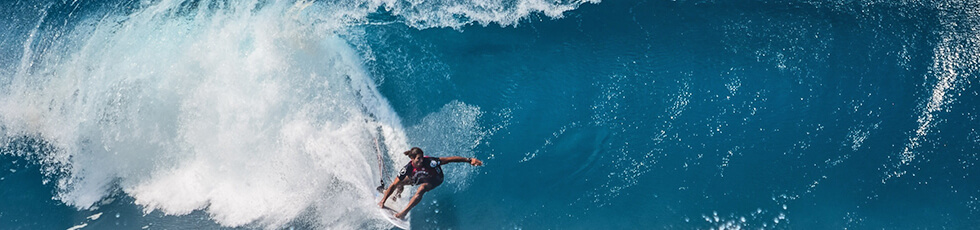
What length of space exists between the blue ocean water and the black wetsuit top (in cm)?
93

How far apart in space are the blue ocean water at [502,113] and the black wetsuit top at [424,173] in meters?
0.93

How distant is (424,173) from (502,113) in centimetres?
182

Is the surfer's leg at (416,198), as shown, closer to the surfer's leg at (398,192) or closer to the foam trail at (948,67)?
the surfer's leg at (398,192)

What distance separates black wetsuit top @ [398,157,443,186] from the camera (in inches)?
237

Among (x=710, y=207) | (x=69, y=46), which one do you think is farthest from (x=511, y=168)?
(x=69, y=46)

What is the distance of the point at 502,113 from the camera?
750cm

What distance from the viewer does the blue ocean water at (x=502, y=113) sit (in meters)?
6.99

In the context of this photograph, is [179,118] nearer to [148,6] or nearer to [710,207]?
[148,6]

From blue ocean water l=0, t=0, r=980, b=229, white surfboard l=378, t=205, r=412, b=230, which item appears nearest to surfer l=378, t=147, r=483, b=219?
white surfboard l=378, t=205, r=412, b=230

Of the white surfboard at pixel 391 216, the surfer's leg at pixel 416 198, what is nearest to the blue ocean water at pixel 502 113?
the white surfboard at pixel 391 216

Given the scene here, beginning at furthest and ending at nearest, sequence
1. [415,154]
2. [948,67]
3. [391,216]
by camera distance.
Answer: [948,67] → [391,216] → [415,154]

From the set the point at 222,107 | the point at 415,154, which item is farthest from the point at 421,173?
the point at 222,107

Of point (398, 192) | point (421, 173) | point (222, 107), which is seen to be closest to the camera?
point (421, 173)

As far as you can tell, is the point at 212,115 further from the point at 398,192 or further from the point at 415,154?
the point at 415,154
